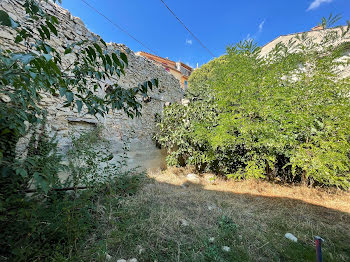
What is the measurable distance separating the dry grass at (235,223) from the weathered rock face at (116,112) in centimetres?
149

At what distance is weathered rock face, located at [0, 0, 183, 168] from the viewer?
8.25ft

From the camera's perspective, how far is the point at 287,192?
2814 mm

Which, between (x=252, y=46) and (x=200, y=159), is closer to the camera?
(x=252, y=46)

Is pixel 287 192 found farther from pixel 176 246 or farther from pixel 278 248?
pixel 176 246

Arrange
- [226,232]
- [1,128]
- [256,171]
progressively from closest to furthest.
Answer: [1,128] → [226,232] → [256,171]

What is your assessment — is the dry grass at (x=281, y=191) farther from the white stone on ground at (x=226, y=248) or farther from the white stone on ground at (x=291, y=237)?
the white stone on ground at (x=226, y=248)

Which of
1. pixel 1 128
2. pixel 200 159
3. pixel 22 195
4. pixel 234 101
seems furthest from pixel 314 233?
pixel 1 128

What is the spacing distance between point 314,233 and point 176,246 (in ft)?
5.28

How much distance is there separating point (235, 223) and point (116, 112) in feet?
10.6

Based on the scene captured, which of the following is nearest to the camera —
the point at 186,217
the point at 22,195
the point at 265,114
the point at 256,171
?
the point at 22,195

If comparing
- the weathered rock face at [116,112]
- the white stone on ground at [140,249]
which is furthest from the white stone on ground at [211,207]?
the weathered rock face at [116,112]

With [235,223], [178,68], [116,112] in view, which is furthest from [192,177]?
[178,68]

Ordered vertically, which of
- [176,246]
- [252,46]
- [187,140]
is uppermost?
[252,46]

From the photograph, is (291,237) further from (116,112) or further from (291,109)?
(116,112)
